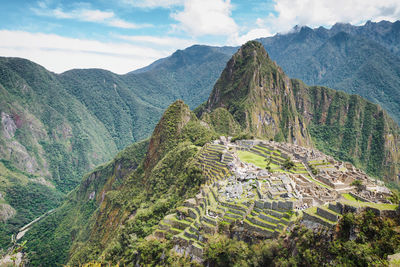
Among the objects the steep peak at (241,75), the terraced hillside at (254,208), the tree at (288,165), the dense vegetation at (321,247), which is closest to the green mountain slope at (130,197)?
the terraced hillside at (254,208)

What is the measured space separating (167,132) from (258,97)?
297 feet

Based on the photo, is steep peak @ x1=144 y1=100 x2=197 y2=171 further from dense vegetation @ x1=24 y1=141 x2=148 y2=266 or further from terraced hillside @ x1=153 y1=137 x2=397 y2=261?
terraced hillside @ x1=153 y1=137 x2=397 y2=261

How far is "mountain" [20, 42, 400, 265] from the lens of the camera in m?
33.0

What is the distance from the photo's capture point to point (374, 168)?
194125 millimetres

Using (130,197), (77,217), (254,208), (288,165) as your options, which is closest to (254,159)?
(288,165)

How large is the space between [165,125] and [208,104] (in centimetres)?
Result: 9153

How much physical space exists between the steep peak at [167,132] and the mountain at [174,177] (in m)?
0.42

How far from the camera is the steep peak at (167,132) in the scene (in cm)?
8736

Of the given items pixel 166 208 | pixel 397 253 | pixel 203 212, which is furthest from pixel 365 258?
pixel 166 208

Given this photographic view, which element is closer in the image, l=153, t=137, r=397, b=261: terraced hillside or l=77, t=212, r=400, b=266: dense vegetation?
l=77, t=212, r=400, b=266: dense vegetation

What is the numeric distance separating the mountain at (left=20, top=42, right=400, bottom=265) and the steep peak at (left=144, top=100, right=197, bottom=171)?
0.42 m

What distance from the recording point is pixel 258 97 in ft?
547

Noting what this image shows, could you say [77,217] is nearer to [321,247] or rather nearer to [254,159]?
[254,159]

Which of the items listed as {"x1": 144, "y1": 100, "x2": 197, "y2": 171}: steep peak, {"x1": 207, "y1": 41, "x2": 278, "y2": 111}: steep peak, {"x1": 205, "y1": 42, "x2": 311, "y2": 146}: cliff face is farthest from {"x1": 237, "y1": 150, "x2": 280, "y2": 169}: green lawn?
{"x1": 207, "y1": 41, "x2": 278, "y2": 111}: steep peak
